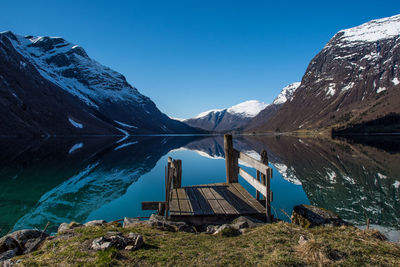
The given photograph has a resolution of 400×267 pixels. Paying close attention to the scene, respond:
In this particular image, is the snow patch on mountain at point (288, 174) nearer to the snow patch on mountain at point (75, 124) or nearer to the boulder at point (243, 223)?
the boulder at point (243, 223)

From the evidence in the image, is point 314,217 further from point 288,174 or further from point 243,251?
point 288,174

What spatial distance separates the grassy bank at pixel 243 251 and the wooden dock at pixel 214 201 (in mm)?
2154

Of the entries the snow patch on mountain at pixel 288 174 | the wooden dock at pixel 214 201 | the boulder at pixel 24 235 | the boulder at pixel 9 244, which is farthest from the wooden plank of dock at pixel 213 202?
the snow patch on mountain at pixel 288 174

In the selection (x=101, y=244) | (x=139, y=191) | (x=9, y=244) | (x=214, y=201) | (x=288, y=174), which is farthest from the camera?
(x=288, y=174)

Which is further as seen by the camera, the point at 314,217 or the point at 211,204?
the point at 211,204

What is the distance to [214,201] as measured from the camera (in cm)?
1122

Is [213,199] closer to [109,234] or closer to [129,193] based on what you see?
[109,234]

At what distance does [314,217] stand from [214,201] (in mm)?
4208

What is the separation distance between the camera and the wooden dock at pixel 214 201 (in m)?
9.74

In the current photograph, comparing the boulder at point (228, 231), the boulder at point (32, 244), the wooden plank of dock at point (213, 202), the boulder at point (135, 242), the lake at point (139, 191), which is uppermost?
the boulder at point (135, 242)

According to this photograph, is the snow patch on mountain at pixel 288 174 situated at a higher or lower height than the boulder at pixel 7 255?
lower

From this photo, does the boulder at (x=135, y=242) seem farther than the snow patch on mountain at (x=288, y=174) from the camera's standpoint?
No

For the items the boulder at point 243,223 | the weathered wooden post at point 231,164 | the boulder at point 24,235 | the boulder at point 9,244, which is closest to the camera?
the boulder at point 9,244

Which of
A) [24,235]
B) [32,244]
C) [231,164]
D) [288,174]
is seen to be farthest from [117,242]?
[288,174]
